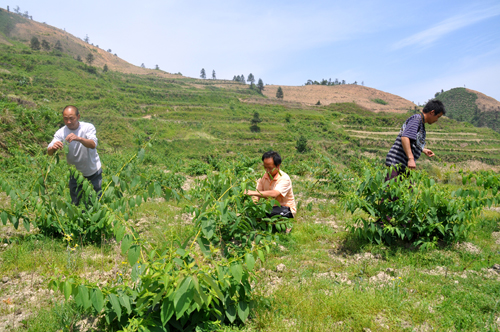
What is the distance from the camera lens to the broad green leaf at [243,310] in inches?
67.4

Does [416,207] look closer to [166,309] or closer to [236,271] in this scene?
[236,271]

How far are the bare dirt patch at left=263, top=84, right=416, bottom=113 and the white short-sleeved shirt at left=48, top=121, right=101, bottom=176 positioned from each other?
3103 inches

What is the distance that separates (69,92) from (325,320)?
120ft

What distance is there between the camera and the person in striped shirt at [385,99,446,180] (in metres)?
3.26

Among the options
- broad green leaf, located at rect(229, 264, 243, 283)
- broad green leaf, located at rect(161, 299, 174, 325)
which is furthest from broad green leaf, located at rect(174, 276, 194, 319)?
broad green leaf, located at rect(229, 264, 243, 283)

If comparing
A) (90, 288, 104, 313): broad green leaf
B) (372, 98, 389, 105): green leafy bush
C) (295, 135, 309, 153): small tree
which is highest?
(372, 98, 389, 105): green leafy bush

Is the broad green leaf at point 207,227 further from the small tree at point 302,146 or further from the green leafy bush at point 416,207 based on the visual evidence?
the small tree at point 302,146

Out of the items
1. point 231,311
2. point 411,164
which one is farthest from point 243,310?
point 411,164

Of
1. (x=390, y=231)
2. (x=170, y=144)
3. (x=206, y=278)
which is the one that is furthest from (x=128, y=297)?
(x=170, y=144)

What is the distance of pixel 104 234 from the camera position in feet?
9.68

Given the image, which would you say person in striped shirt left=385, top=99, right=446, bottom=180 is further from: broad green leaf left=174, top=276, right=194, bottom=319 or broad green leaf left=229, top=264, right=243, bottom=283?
broad green leaf left=174, top=276, right=194, bottom=319

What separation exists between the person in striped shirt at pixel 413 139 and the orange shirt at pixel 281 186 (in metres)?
1.21

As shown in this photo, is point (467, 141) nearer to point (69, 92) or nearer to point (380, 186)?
point (380, 186)

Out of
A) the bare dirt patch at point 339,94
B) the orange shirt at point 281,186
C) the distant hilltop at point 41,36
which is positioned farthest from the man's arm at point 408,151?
the distant hilltop at point 41,36
